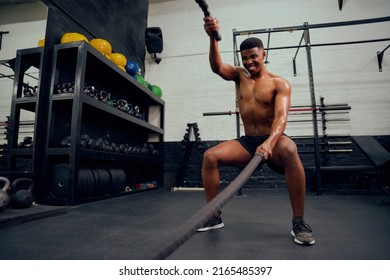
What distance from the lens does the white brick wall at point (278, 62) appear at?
4141 mm

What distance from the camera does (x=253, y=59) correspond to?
60.5 inches

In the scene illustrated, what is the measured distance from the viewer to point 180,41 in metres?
5.07

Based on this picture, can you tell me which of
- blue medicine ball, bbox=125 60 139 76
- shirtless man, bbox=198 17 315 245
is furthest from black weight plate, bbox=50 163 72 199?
blue medicine ball, bbox=125 60 139 76

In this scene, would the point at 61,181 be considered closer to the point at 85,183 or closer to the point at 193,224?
the point at 85,183

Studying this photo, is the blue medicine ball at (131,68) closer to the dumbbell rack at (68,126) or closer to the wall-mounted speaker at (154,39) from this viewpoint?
the dumbbell rack at (68,126)

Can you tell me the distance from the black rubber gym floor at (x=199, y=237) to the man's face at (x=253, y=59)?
1.09m

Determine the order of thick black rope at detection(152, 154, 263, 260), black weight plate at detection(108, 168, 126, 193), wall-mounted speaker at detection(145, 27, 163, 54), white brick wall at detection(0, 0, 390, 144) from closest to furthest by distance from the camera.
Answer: thick black rope at detection(152, 154, 263, 260) < black weight plate at detection(108, 168, 126, 193) < white brick wall at detection(0, 0, 390, 144) < wall-mounted speaker at detection(145, 27, 163, 54)

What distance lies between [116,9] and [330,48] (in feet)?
13.3

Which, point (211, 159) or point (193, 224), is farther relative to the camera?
point (211, 159)

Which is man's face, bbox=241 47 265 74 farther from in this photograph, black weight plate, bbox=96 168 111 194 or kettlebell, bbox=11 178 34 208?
black weight plate, bbox=96 168 111 194

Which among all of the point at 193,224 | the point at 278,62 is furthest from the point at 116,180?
the point at 278,62

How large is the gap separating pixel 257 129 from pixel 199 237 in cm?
80

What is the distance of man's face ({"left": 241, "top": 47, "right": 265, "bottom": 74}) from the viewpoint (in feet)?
4.97

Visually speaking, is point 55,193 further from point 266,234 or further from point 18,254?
point 266,234
